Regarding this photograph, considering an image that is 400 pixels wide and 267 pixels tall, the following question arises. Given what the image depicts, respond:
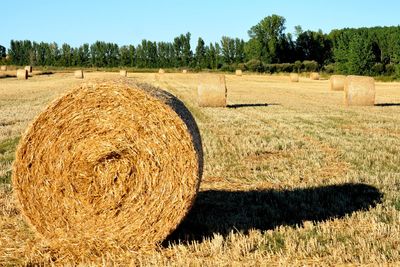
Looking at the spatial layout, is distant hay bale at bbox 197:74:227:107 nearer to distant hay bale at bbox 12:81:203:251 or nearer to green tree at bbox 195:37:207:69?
distant hay bale at bbox 12:81:203:251

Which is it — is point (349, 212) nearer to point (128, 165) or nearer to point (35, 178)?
point (128, 165)

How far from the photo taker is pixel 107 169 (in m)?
6.01

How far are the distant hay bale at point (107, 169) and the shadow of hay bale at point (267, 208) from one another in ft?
1.73

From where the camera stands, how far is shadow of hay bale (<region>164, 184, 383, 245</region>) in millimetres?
6582

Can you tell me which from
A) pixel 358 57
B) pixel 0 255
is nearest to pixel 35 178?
pixel 0 255

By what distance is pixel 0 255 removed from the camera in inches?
229

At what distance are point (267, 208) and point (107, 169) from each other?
2.44 meters

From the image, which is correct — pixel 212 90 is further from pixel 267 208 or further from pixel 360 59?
pixel 360 59

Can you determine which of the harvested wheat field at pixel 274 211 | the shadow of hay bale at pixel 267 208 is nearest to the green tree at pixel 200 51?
the harvested wheat field at pixel 274 211

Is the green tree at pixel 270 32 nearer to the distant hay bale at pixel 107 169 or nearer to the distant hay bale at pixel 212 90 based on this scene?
the distant hay bale at pixel 212 90

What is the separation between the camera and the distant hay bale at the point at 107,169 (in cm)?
591

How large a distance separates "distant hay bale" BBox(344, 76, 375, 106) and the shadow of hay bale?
16.4m

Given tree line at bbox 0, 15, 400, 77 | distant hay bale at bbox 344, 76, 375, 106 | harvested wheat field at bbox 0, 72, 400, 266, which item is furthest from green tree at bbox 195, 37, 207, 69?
harvested wheat field at bbox 0, 72, 400, 266

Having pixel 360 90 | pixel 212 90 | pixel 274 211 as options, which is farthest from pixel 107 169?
pixel 360 90
